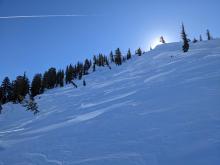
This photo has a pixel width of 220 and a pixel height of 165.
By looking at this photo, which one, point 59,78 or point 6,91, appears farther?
point 59,78

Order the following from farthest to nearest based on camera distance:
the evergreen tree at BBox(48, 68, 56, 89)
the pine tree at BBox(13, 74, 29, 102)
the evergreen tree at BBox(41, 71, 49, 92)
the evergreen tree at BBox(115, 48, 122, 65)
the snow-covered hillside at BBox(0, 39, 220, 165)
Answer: the evergreen tree at BBox(115, 48, 122, 65) < the evergreen tree at BBox(48, 68, 56, 89) < the evergreen tree at BBox(41, 71, 49, 92) < the pine tree at BBox(13, 74, 29, 102) < the snow-covered hillside at BBox(0, 39, 220, 165)

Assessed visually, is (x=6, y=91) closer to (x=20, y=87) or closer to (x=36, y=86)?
(x=20, y=87)

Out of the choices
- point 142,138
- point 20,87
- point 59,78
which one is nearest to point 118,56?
point 59,78

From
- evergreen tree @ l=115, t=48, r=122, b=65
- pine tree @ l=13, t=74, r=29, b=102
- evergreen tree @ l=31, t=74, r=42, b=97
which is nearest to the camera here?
pine tree @ l=13, t=74, r=29, b=102

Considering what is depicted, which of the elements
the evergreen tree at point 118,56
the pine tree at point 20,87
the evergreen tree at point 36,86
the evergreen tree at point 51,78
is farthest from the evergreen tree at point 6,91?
the evergreen tree at point 118,56

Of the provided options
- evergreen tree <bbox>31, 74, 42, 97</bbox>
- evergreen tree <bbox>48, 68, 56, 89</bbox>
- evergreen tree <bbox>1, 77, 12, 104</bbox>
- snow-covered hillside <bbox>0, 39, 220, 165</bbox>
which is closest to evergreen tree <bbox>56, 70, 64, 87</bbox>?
evergreen tree <bbox>48, 68, 56, 89</bbox>

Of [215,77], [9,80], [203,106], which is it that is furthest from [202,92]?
[9,80]

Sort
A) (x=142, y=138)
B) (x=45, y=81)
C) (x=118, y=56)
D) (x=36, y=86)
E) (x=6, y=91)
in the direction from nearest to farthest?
1. (x=142, y=138)
2. (x=6, y=91)
3. (x=36, y=86)
4. (x=45, y=81)
5. (x=118, y=56)

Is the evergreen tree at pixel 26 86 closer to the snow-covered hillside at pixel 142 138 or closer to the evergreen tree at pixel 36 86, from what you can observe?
the evergreen tree at pixel 36 86

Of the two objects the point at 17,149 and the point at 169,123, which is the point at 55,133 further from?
the point at 169,123

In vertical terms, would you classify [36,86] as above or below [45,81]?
below

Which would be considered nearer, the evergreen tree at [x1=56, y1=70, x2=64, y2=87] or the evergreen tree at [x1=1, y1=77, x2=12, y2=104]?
the evergreen tree at [x1=1, y1=77, x2=12, y2=104]

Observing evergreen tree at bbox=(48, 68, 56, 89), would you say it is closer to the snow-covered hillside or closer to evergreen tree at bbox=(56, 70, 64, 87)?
evergreen tree at bbox=(56, 70, 64, 87)

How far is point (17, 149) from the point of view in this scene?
1220cm
